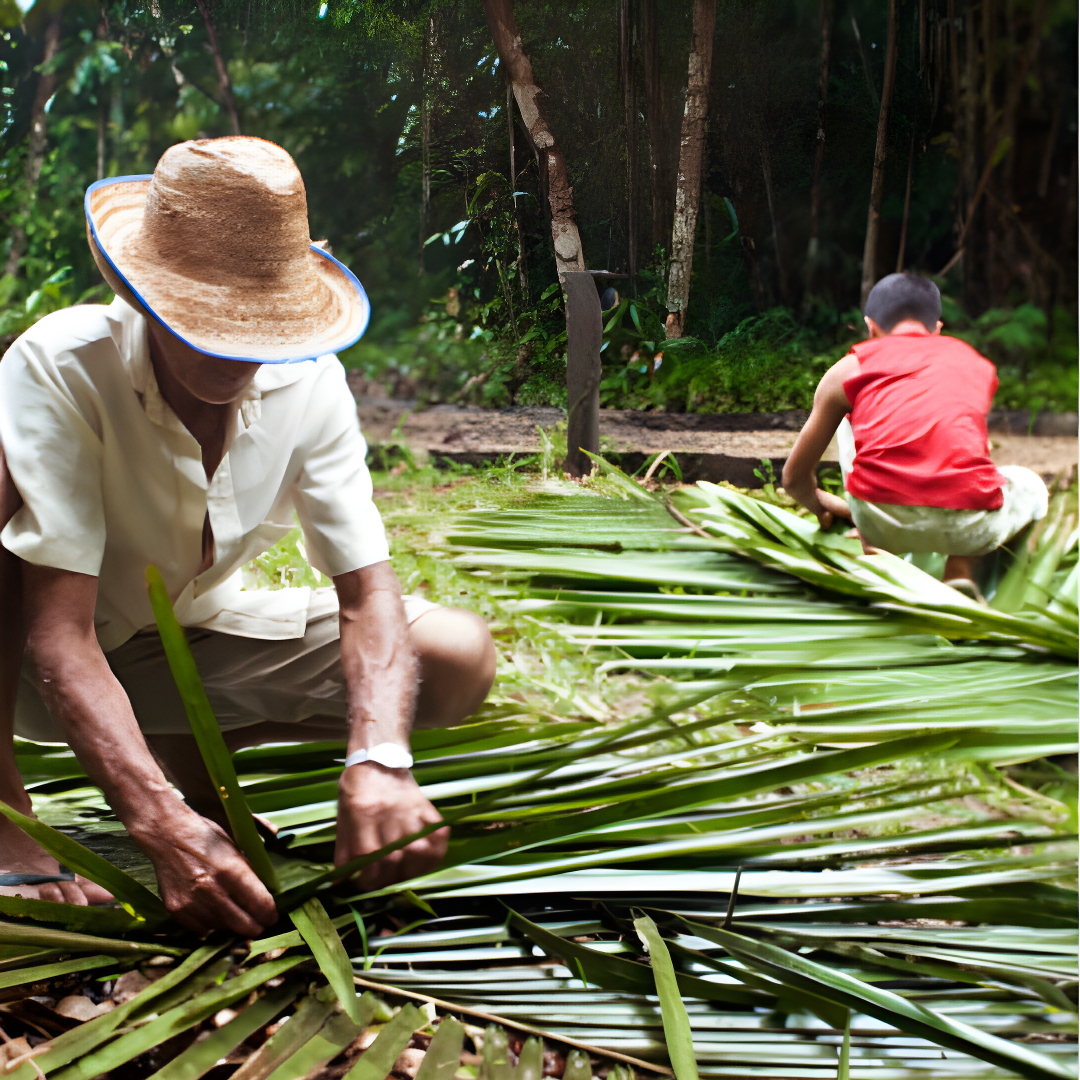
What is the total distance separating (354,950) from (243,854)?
0.16m

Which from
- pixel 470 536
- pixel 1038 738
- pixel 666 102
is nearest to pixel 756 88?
pixel 666 102

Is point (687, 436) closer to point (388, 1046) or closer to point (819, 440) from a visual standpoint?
point (819, 440)

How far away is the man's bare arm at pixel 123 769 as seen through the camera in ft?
2.92

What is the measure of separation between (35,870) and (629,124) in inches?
44.8

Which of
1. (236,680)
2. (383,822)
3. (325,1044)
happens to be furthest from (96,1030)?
(236,680)

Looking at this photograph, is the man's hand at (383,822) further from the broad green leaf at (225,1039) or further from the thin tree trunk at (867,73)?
the thin tree trunk at (867,73)

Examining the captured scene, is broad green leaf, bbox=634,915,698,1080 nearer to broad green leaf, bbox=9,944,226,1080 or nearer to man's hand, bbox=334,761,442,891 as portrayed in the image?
man's hand, bbox=334,761,442,891

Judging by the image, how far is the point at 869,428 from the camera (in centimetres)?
94

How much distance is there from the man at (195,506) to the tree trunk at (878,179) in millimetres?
538

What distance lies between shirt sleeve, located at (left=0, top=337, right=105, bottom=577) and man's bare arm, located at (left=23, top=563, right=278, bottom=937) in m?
0.04

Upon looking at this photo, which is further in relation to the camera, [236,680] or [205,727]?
[236,680]

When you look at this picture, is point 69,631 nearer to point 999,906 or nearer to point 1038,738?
point 999,906

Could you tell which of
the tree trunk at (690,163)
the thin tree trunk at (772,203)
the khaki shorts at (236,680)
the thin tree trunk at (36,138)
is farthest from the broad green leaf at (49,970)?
the thin tree trunk at (772,203)

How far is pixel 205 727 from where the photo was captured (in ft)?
2.64
